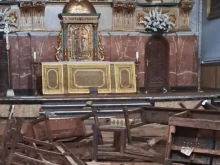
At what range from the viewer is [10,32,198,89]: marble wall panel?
11445mm

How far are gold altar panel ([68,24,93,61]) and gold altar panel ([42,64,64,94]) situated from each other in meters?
1.07

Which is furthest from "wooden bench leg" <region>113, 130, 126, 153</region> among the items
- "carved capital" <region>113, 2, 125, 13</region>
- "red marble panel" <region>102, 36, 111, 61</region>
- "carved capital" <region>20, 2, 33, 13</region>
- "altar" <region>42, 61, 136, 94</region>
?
"carved capital" <region>20, 2, 33, 13</region>

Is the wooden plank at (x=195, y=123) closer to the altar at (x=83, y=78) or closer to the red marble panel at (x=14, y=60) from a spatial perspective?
the altar at (x=83, y=78)

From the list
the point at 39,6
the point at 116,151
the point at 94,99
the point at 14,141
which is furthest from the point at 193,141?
the point at 39,6

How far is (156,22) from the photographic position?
11633 mm

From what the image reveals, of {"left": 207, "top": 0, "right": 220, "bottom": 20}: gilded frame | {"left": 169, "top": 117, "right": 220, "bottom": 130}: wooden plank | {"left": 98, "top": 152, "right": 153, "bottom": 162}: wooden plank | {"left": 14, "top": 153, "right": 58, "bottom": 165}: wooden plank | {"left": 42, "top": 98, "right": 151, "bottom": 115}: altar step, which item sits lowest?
{"left": 98, "top": 152, "right": 153, "bottom": 162}: wooden plank

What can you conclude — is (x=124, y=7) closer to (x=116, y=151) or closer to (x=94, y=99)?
(x=94, y=99)

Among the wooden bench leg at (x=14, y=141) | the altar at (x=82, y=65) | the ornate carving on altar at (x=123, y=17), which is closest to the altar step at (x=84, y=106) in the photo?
the altar at (x=82, y=65)

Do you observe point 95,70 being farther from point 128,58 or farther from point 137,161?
point 137,161

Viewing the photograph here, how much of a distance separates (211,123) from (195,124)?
0.62 ft

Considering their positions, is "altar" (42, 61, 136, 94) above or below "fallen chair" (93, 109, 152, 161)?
above

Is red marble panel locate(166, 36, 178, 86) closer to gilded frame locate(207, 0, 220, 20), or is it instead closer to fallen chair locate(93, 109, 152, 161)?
gilded frame locate(207, 0, 220, 20)

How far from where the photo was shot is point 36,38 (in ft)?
37.6

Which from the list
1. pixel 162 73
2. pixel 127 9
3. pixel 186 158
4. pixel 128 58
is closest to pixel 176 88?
pixel 162 73
